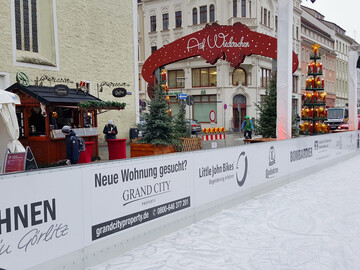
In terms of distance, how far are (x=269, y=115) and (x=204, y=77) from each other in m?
25.6

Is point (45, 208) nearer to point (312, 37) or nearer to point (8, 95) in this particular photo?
point (8, 95)

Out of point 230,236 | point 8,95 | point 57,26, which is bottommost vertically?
point 230,236

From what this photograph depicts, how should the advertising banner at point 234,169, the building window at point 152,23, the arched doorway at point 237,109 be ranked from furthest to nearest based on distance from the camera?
1. the building window at point 152,23
2. the arched doorway at point 237,109
3. the advertising banner at point 234,169

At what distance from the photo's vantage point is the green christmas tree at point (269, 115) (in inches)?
613

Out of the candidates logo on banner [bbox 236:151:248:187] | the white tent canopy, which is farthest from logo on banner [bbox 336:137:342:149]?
the white tent canopy

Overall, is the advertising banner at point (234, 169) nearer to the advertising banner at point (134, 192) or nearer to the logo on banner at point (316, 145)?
the advertising banner at point (134, 192)

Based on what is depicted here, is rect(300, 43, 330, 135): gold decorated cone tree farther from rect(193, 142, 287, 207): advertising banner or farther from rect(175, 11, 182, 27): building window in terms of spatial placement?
rect(175, 11, 182, 27): building window

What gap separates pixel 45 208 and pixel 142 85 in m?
42.9

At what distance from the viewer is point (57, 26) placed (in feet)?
61.5

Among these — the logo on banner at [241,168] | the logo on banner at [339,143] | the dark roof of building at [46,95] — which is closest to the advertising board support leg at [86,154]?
the dark roof of building at [46,95]

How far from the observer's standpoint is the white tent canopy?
26.4 feet

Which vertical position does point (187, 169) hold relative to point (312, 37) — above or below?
below

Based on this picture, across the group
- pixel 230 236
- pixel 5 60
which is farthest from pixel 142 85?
pixel 230 236

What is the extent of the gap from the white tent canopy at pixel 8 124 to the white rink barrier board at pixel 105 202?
14.3 feet
